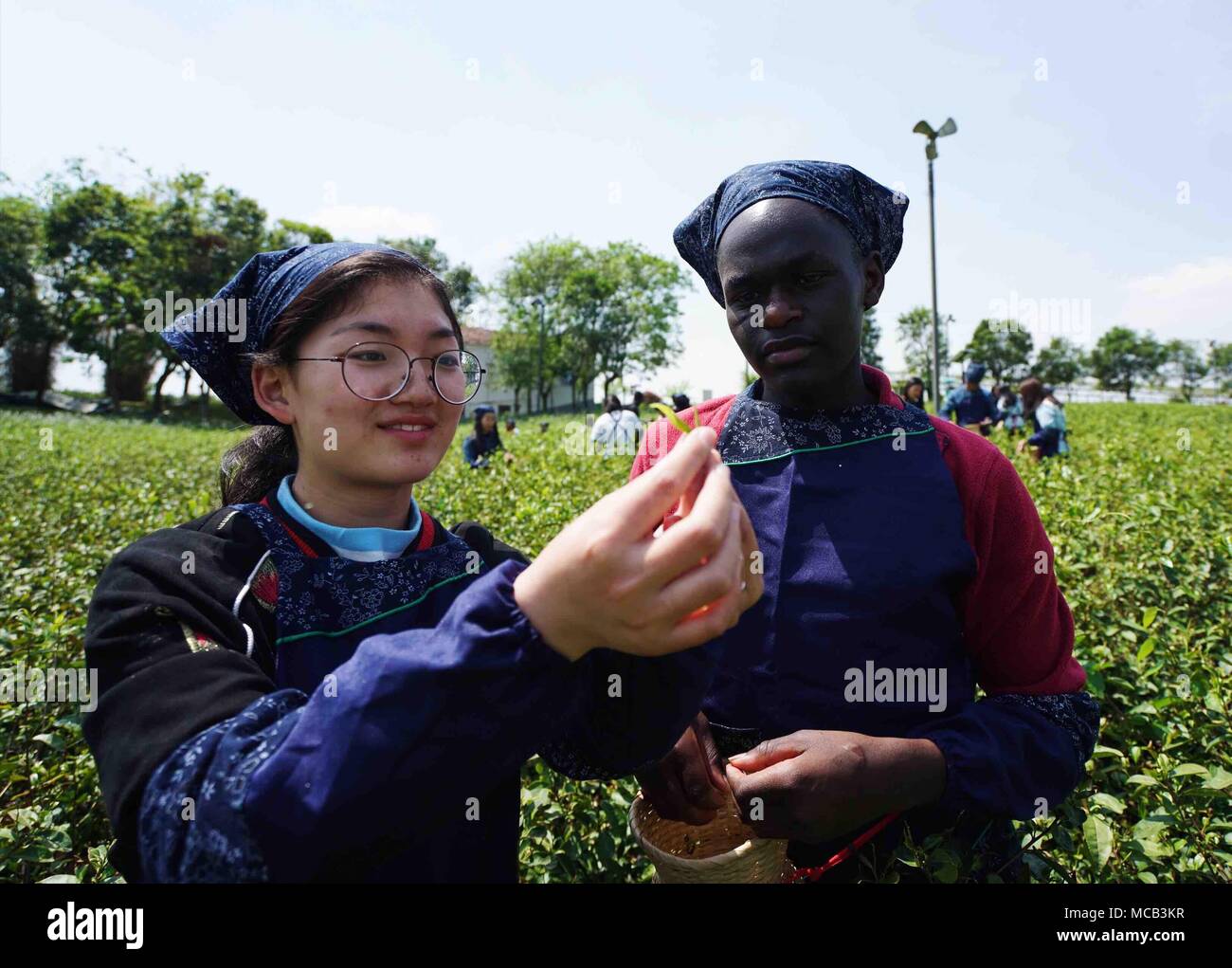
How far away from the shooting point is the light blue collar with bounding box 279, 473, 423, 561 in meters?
1.30

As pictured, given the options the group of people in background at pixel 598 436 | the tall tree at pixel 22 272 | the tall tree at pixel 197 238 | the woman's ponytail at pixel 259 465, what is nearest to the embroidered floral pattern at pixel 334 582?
the woman's ponytail at pixel 259 465

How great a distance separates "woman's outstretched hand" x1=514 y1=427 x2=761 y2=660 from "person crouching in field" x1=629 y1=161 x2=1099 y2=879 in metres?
0.61

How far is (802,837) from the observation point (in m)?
1.26

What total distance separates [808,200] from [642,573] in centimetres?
→ 103

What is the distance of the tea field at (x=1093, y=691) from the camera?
1582mm

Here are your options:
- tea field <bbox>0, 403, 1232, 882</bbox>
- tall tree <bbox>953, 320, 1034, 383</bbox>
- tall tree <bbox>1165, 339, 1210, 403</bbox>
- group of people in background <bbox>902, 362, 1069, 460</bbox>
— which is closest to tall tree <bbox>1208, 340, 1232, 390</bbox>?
tall tree <bbox>1165, 339, 1210, 403</bbox>

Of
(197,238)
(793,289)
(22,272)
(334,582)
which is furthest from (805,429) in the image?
(22,272)

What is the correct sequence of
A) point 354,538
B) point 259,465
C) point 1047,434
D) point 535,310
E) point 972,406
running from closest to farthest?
point 354,538 < point 259,465 < point 1047,434 < point 972,406 < point 535,310

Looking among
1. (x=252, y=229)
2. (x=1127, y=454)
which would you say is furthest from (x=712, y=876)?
(x=252, y=229)

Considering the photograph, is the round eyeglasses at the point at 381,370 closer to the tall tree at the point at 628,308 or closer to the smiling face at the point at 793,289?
the smiling face at the point at 793,289

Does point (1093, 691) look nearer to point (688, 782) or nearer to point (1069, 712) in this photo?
point (1069, 712)

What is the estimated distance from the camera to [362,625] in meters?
1.21
